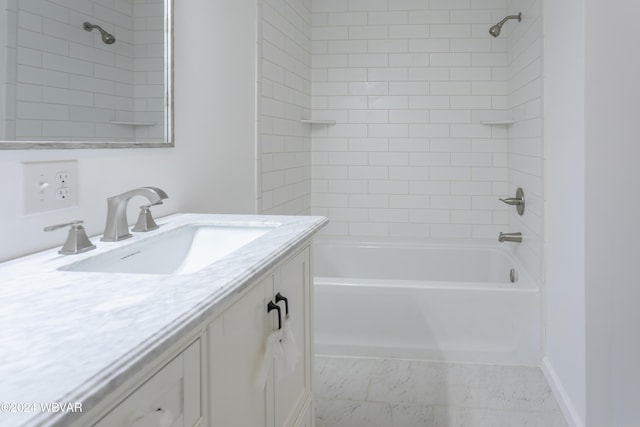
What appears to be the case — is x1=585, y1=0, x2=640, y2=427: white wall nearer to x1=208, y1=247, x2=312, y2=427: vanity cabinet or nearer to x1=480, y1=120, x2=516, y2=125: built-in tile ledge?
x1=208, y1=247, x2=312, y2=427: vanity cabinet

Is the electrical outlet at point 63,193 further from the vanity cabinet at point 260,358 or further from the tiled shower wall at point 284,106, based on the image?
the tiled shower wall at point 284,106

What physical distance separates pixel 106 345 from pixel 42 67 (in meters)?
0.88

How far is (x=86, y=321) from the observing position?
693 millimetres

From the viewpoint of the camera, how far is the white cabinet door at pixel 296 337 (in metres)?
1.33

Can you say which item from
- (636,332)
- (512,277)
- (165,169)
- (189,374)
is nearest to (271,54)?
(165,169)

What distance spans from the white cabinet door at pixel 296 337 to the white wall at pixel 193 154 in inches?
21.8

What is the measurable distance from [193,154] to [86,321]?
1.40m

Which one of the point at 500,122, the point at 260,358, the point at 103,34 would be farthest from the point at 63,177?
the point at 500,122

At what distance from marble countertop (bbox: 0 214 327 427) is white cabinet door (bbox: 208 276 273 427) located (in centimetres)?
9

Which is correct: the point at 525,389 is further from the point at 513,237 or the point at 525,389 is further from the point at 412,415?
the point at 513,237

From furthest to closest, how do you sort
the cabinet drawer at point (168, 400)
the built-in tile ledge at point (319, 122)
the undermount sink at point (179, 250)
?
the built-in tile ledge at point (319, 122)
the undermount sink at point (179, 250)
the cabinet drawer at point (168, 400)

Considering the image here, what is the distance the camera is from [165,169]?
71.4 inches

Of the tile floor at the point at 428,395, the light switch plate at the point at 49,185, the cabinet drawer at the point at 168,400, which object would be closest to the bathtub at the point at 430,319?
the tile floor at the point at 428,395

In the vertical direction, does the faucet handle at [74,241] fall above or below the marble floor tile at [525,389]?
above
